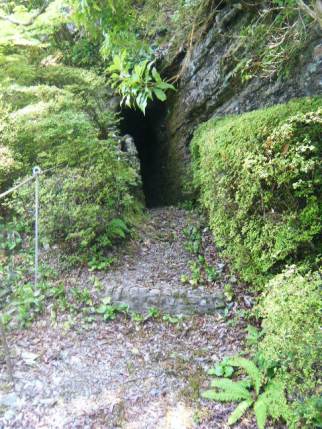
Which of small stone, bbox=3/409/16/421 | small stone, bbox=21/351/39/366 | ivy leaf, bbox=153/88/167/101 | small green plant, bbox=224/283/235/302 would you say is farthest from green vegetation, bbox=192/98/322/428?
small stone, bbox=21/351/39/366

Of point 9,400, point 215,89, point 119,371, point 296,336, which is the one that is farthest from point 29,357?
point 215,89

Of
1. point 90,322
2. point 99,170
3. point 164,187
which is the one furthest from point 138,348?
point 164,187

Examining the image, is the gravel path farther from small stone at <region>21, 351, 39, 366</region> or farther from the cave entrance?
the cave entrance

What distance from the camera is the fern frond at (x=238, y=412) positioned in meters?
3.07

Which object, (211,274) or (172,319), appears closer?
(172,319)

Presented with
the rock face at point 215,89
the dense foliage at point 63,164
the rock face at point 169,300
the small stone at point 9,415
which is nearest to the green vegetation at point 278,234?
the rock face at point 169,300

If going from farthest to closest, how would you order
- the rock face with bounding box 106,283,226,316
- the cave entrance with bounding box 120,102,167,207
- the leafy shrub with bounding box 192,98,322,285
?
1. the cave entrance with bounding box 120,102,167,207
2. the rock face with bounding box 106,283,226,316
3. the leafy shrub with bounding box 192,98,322,285

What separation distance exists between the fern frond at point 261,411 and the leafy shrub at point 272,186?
1.43 meters

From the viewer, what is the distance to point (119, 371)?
12.5ft

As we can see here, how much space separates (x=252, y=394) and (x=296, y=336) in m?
0.83

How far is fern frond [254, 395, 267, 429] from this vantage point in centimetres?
296

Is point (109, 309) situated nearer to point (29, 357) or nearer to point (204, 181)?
point (29, 357)

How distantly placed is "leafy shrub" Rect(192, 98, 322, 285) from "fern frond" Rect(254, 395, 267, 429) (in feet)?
4.69

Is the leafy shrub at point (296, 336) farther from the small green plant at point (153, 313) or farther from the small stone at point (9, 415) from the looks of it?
the small stone at point (9, 415)
